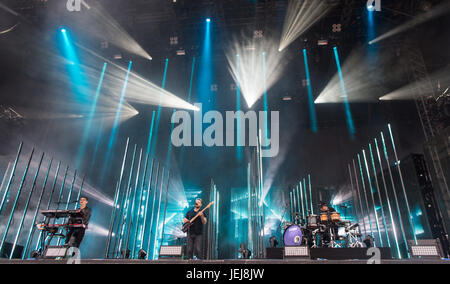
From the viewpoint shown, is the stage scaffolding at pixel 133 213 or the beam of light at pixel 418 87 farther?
the beam of light at pixel 418 87

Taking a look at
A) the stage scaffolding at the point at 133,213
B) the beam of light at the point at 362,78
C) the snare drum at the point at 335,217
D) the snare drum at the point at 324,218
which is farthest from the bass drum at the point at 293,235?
the beam of light at the point at 362,78

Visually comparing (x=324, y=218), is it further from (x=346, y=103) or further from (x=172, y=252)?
(x=346, y=103)

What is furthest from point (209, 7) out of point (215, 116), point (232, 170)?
point (232, 170)

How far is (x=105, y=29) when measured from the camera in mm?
8406

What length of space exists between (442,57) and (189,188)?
31.7ft

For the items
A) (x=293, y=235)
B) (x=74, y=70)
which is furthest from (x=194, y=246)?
(x=74, y=70)

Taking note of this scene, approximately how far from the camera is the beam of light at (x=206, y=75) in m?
8.83

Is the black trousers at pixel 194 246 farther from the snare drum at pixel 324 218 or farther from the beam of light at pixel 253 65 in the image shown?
the beam of light at pixel 253 65

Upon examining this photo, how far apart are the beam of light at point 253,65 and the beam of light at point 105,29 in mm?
3151

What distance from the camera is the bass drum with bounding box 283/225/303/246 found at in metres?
6.07

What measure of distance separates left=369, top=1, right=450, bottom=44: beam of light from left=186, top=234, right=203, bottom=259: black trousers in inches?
307

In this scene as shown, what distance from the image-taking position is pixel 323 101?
1039cm

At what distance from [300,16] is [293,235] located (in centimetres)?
625

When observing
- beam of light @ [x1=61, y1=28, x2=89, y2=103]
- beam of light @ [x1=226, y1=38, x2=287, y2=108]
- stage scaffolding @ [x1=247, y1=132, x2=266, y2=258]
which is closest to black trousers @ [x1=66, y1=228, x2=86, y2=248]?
stage scaffolding @ [x1=247, y1=132, x2=266, y2=258]
